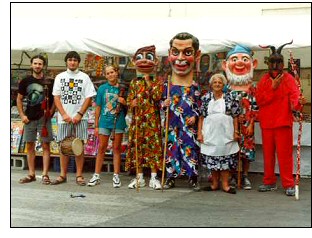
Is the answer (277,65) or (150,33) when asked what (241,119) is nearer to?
(277,65)

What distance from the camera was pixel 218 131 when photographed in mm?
8125

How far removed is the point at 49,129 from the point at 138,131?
134 centimetres

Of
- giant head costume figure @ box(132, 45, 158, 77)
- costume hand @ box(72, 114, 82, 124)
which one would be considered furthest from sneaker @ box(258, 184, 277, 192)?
costume hand @ box(72, 114, 82, 124)

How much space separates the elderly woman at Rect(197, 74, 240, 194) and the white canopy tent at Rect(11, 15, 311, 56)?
35.4 inches

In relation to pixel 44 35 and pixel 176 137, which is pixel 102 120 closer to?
pixel 176 137

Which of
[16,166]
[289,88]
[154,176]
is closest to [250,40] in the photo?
[289,88]

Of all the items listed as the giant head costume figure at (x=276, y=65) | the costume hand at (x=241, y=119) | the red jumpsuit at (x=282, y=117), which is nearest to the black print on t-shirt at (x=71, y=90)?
the costume hand at (x=241, y=119)

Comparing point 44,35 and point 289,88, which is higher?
point 44,35

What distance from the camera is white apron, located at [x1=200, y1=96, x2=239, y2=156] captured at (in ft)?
26.7

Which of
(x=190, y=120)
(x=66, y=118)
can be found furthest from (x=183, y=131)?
(x=66, y=118)

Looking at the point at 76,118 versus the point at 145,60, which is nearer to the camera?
the point at 145,60

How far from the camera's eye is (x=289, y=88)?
26.3 feet

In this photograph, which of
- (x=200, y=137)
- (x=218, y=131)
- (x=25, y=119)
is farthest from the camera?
(x=25, y=119)

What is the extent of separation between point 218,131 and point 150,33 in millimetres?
2011
